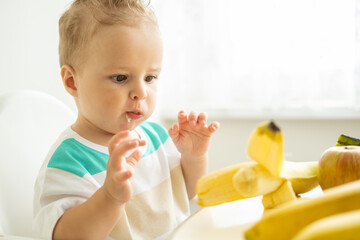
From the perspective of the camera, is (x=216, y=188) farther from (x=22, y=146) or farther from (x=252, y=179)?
(x=22, y=146)

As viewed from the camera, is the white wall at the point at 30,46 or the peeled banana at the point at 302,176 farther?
the white wall at the point at 30,46

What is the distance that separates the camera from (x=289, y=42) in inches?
74.5

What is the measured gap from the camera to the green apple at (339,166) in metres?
0.52

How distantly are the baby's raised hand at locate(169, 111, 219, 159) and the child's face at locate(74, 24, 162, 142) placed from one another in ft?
0.40

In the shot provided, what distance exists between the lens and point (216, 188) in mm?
522

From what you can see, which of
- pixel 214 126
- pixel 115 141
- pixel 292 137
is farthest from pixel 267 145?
pixel 292 137

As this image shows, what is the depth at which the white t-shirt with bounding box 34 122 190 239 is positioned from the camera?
712 mm

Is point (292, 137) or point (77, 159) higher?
point (77, 159)

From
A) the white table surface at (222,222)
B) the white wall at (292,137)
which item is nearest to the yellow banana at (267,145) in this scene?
the white table surface at (222,222)

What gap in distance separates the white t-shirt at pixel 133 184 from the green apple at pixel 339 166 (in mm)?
428

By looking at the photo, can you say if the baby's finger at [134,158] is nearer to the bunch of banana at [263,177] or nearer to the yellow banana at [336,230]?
the bunch of banana at [263,177]

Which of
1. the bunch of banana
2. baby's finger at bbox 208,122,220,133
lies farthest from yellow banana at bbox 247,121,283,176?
baby's finger at bbox 208,122,220,133

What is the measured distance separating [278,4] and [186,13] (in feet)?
1.66

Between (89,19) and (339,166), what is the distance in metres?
0.56
